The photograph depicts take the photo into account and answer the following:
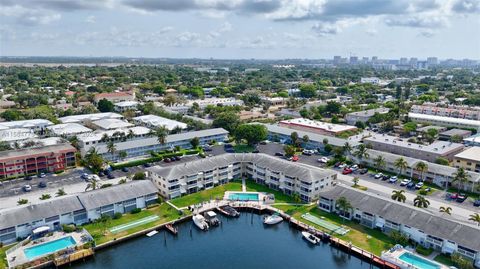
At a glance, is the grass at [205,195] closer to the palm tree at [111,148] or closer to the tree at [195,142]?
the palm tree at [111,148]

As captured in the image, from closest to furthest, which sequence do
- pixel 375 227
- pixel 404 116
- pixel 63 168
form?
pixel 375 227 → pixel 63 168 → pixel 404 116

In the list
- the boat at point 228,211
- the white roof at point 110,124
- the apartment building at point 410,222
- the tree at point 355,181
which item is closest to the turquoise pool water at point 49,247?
the boat at point 228,211

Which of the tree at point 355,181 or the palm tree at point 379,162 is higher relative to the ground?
the palm tree at point 379,162

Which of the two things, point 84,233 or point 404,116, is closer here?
point 84,233

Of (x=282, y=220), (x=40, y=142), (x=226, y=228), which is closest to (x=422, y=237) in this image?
(x=282, y=220)

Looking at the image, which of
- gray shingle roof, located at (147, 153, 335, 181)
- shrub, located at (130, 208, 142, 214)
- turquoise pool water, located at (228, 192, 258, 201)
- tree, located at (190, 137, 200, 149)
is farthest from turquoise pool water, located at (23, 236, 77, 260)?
tree, located at (190, 137, 200, 149)

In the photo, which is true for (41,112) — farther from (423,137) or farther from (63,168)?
(423,137)

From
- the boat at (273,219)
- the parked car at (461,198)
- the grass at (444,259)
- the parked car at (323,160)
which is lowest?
the boat at (273,219)

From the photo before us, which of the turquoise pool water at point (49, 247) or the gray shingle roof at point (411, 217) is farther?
the turquoise pool water at point (49, 247)
